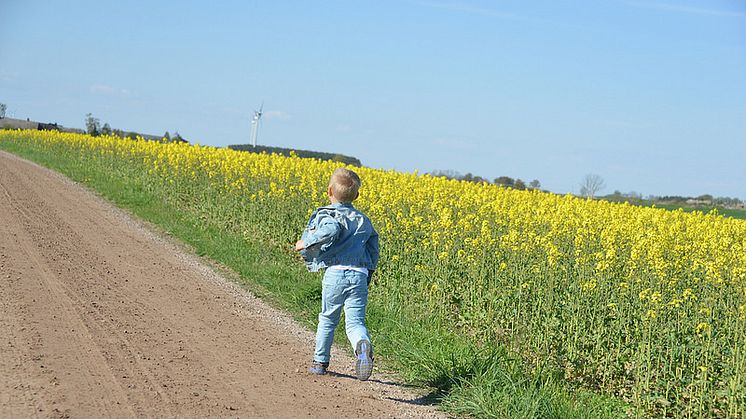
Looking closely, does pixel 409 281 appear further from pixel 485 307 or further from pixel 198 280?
pixel 198 280

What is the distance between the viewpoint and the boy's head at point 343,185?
7555 mm

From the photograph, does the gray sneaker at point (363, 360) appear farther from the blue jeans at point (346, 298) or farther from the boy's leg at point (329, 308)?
the boy's leg at point (329, 308)

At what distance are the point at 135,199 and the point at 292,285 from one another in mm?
10984

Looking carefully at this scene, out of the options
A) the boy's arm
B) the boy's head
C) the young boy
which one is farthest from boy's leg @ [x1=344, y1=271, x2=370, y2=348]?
the boy's head

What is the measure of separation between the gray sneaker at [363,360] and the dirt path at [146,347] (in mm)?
202

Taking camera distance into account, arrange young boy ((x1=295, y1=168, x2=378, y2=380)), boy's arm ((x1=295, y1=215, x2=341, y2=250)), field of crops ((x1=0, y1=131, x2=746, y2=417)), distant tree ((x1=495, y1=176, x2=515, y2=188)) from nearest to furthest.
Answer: boy's arm ((x1=295, y1=215, x2=341, y2=250)) → young boy ((x1=295, y1=168, x2=378, y2=380)) → field of crops ((x1=0, y1=131, x2=746, y2=417)) → distant tree ((x1=495, y1=176, x2=515, y2=188))

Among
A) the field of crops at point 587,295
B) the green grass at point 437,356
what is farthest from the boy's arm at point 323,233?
the field of crops at point 587,295

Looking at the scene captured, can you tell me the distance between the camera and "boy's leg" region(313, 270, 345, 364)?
7.54 metres

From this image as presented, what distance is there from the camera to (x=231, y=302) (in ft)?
36.3

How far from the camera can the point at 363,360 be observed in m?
7.19

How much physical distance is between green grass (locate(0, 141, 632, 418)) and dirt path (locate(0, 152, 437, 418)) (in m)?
0.36

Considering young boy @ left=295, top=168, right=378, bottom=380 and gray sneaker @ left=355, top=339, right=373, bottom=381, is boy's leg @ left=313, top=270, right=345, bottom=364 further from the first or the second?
gray sneaker @ left=355, top=339, right=373, bottom=381

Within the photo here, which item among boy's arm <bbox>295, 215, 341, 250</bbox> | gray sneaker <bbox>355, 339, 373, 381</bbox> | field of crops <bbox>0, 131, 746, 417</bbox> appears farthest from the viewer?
field of crops <bbox>0, 131, 746, 417</bbox>

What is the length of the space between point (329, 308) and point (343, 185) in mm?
1078
